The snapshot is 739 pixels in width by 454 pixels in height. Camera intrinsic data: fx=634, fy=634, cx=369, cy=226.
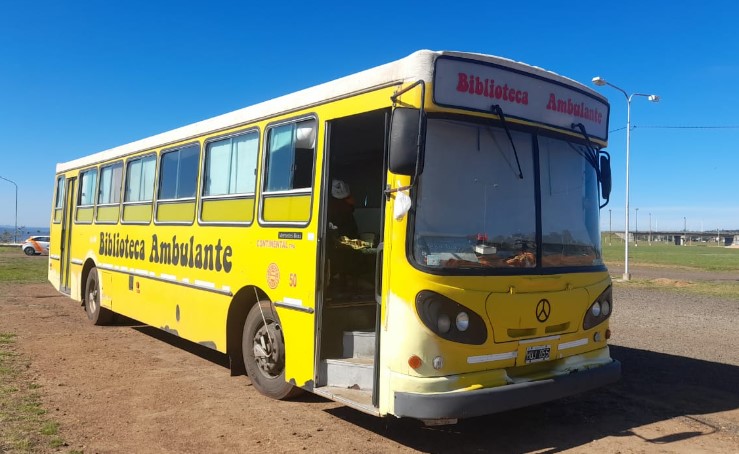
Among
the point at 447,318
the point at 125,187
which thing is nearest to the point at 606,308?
the point at 447,318

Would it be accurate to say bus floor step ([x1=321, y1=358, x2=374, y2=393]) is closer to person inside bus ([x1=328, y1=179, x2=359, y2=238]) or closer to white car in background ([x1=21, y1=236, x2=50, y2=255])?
person inside bus ([x1=328, y1=179, x2=359, y2=238])

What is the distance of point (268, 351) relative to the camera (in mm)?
6352

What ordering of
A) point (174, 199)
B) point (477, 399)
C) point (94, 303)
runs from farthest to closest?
point (94, 303), point (174, 199), point (477, 399)

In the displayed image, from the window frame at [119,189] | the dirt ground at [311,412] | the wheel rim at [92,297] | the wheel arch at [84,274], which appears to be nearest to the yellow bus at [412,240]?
the dirt ground at [311,412]

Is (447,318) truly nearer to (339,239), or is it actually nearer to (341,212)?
(339,239)

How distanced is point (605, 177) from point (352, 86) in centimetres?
264

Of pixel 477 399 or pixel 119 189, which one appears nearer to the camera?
pixel 477 399

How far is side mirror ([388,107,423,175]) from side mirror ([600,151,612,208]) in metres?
2.43

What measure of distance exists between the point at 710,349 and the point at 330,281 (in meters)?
6.74

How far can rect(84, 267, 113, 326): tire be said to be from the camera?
432 inches

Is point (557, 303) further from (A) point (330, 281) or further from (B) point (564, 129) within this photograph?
(A) point (330, 281)

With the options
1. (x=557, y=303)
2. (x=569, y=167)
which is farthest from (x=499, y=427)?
(x=569, y=167)

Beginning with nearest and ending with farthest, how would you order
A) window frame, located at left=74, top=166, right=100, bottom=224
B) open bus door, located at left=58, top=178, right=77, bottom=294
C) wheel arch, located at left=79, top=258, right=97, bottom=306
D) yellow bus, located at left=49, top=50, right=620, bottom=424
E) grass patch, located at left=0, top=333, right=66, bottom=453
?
yellow bus, located at left=49, top=50, right=620, bottom=424 → grass patch, located at left=0, top=333, right=66, bottom=453 → window frame, located at left=74, top=166, right=100, bottom=224 → wheel arch, located at left=79, top=258, right=97, bottom=306 → open bus door, located at left=58, top=178, right=77, bottom=294

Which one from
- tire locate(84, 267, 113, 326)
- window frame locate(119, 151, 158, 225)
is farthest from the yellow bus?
tire locate(84, 267, 113, 326)
